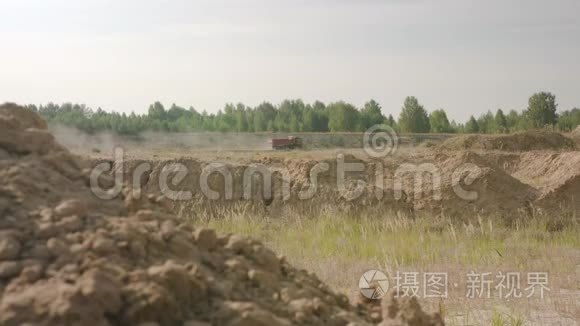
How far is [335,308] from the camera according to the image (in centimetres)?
254

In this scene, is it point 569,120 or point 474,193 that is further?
point 569,120

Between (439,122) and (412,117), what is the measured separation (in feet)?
18.0

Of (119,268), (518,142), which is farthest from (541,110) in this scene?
(119,268)

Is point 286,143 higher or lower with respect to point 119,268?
lower

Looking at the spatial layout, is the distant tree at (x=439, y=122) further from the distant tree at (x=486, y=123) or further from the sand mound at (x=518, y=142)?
the sand mound at (x=518, y=142)

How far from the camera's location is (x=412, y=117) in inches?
1981

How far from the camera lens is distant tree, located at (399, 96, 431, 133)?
5031 cm

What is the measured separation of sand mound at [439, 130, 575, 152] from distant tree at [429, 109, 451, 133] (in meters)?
27.3

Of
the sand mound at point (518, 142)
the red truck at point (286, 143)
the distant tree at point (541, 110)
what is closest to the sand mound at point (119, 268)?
the sand mound at point (518, 142)

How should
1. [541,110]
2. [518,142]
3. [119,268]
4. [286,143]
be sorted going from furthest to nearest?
[541,110], [286,143], [518,142], [119,268]

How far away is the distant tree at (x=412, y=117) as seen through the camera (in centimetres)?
5031

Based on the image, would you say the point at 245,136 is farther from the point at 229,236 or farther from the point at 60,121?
the point at 229,236

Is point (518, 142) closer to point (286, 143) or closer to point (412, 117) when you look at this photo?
point (286, 143)

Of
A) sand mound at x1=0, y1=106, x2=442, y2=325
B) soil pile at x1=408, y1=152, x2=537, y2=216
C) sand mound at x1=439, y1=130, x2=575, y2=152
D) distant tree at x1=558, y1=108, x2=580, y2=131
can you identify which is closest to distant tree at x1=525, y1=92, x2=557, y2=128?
distant tree at x1=558, y1=108, x2=580, y2=131
